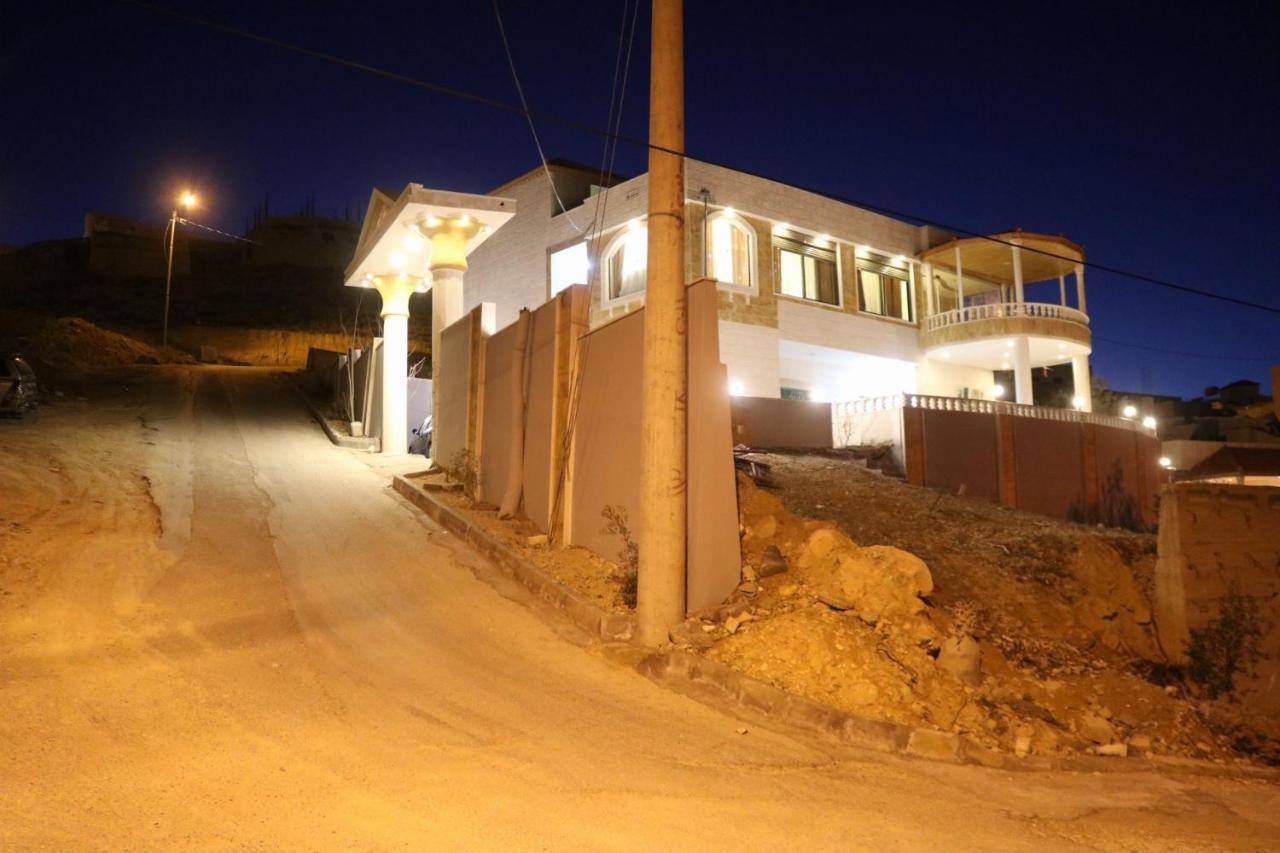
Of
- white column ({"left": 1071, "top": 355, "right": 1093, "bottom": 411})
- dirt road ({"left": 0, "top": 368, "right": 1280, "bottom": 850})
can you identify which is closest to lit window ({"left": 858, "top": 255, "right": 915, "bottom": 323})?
white column ({"left": 1071, "top": 355, "right": 1093, "bottom": 411})

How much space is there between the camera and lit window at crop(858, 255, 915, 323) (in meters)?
25.7

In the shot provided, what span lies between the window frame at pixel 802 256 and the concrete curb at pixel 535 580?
1290cm

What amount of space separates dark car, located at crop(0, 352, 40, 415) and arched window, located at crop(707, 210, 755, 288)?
15.4 meters

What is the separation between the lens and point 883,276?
26484 mm

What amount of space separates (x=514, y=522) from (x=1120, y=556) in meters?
8.15

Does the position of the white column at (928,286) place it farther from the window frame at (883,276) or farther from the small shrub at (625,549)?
the small shrub at (625,549)

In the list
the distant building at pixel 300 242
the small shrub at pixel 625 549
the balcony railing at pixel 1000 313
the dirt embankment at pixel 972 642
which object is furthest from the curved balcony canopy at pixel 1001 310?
the distant building at pixel 300 242

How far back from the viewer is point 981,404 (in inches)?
755

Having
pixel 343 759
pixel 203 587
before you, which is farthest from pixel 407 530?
pixel 343 759

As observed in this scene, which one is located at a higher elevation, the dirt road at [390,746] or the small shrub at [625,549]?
the small shrub at [625,549]

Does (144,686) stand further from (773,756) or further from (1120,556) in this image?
(1120,556)

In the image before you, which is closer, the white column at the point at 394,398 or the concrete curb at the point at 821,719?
the concrete curb at the point at 821,719

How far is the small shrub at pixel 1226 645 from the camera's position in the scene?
338 inches

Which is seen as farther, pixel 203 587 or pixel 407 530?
pixel 407 530
